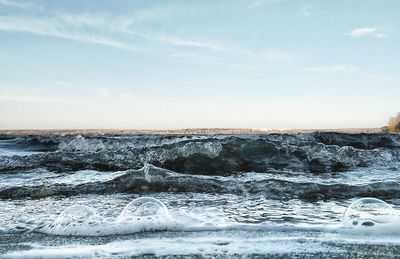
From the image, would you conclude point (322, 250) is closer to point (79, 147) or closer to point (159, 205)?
point (159, 205)

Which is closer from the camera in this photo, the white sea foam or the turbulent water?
the turbulent water

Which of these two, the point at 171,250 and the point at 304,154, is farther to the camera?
the point at 304,154

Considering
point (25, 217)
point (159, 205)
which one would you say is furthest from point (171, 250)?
point (25, 217)

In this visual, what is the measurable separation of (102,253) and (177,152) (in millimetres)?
7841

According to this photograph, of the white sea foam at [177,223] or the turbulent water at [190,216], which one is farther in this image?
the white sea foam at [177,223]

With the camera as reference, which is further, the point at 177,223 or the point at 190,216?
the point at 190,216

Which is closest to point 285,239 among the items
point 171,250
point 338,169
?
point 171,250

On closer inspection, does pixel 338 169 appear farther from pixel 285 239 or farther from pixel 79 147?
pixel 79 147

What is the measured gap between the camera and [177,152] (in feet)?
33.3

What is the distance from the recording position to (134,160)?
32.5ft

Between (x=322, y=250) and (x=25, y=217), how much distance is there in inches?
99.7

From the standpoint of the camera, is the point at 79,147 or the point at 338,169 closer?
the point at 338,169

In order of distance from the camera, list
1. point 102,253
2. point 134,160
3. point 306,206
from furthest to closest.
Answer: point 134,160
point 306,206
point 102,253

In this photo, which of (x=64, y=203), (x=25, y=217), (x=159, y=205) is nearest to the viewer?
(x=159, y=205)
